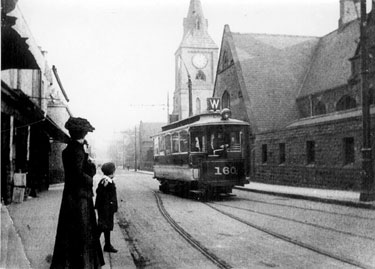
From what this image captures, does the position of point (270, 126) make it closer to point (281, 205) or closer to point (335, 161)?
point (335, 161)

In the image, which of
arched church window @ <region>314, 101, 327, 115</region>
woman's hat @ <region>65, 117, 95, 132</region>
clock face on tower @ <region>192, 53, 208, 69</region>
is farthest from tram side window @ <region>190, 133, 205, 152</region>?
clock face on tower @ <region>192, 53, 208, 69</region>

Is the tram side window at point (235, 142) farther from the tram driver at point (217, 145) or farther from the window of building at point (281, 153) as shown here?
the window of building at point (281, 153)

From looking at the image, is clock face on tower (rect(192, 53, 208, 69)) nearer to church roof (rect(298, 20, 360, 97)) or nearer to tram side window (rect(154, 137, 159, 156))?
church roof (rect(298, 20, 360, 97))

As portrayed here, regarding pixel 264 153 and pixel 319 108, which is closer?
pixel 264 153

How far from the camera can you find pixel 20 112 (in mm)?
16141

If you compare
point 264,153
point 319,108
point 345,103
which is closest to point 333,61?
point 319,108

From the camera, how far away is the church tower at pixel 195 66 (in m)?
76.6

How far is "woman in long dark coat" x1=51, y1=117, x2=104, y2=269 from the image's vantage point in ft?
17.6

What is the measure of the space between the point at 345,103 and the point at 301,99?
5.49 m

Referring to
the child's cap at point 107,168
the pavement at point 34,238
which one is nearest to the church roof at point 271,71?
the pavement at point 34,238

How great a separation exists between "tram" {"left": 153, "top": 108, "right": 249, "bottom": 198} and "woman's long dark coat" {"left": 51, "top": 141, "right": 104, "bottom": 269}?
11.3m

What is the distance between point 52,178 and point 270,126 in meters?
15.5

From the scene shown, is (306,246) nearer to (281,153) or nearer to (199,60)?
(281,153)

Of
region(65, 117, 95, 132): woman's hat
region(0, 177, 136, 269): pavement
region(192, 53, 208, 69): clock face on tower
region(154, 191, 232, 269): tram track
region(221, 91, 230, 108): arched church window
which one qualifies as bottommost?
region(154, 191, 232, 269): tram track
